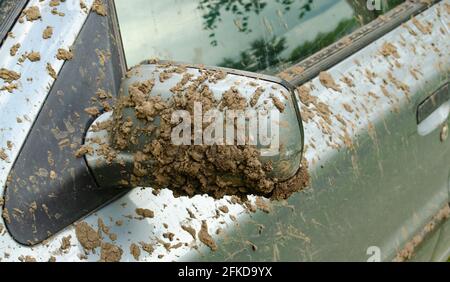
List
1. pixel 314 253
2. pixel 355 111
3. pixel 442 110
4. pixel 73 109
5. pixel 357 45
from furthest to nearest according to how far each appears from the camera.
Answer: pixel 442 110 < pixel 357 45 < pixel 355 111 < pixel 314 253 < pixel 73 109

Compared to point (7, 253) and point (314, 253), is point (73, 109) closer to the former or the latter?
point (7, 253)

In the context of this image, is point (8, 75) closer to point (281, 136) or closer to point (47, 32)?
point (47, 32)

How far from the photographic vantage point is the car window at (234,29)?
6.73 ft

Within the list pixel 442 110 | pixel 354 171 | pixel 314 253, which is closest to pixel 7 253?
pixel 314 253

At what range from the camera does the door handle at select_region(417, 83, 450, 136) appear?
9.53ft

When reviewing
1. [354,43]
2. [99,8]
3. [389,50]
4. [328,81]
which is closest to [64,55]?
[99,8]

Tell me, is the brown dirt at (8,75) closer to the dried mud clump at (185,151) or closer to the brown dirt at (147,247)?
the dried mud clump at (185,151)

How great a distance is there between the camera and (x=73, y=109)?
1763 millimetres

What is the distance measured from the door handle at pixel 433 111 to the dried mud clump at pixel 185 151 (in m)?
1.34

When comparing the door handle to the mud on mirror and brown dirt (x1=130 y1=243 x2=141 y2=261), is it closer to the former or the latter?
the mud on mirror

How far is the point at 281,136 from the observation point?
1.55m

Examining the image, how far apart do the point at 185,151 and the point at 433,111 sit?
1657 millimetres

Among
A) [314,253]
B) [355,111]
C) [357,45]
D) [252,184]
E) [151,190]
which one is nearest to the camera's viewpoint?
[252,184]
